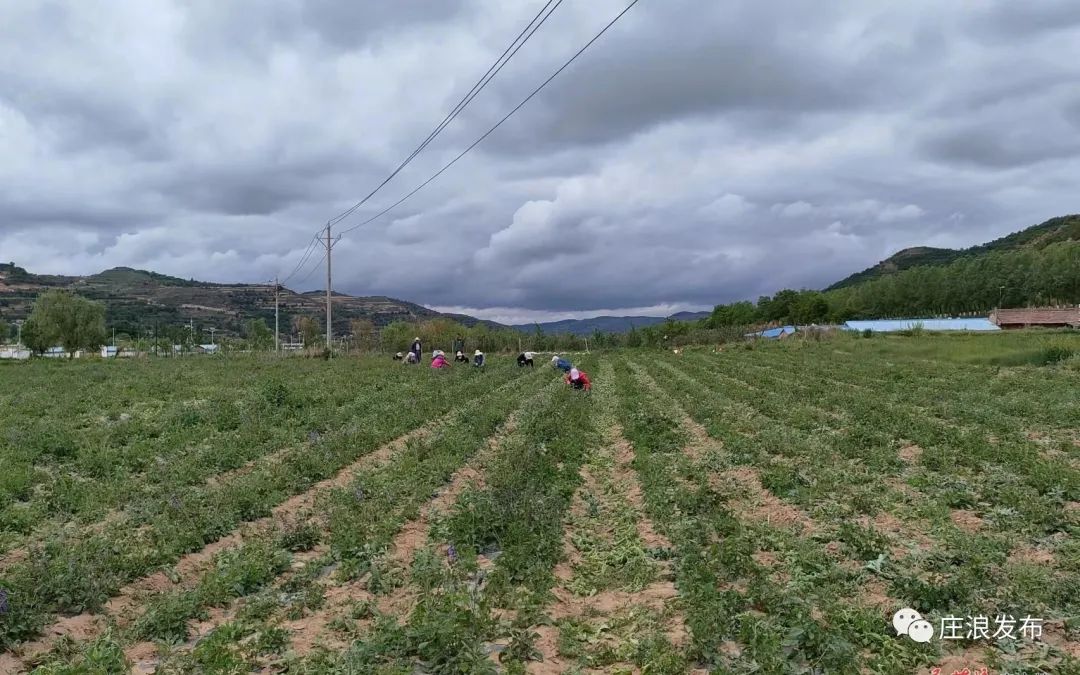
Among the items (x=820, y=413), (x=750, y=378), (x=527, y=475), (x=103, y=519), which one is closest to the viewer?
(x=103, y=519)

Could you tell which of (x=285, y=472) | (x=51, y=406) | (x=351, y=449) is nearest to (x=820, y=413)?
(x=351, y=449)

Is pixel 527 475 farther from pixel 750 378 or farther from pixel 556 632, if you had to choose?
pixel 750 378

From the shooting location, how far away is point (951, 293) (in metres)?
125

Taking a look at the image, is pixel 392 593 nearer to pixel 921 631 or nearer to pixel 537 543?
pixel 537 543

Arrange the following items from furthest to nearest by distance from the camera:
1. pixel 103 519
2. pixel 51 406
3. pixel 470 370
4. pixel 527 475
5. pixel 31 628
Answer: pixel 470 370 < pixel 51 406 < pixel 527 475 < pixel 103 519 < pixel 31 628

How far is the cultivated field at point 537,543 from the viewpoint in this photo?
506cm

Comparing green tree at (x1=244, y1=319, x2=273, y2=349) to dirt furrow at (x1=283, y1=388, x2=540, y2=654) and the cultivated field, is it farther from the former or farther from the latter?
dirt furrow at (x1=283, y1=388, x2=540, y2=654)

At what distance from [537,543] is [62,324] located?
317 ft

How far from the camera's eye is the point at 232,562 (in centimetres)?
707

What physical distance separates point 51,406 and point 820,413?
75.0 ft

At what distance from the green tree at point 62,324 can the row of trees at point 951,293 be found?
5094 inches

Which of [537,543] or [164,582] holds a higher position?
[537,543]

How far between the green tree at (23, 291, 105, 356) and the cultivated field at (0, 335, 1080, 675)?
8139 centimetres

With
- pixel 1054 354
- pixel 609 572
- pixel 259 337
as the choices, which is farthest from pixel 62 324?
pixel 1054 354
